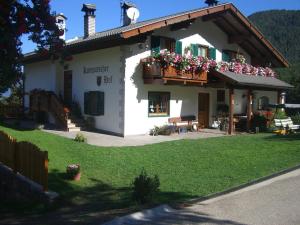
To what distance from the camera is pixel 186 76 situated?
18.4m

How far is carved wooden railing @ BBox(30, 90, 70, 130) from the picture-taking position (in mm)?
18906

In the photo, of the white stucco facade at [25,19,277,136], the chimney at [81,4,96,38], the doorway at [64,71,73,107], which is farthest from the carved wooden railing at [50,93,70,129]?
the chimney at [81,4,96,38]

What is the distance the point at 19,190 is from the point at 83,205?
1908mm

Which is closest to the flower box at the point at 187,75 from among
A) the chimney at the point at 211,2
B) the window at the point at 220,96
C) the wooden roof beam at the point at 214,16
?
the wooden roof beam at the point at 214,16

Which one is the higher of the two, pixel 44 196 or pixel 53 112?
pixel 53 112

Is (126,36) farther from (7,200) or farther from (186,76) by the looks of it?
(7,200)

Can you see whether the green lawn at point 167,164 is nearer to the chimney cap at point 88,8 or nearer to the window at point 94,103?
the window at point 94,103

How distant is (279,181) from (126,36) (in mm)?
9047

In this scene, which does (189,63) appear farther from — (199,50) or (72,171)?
(72,171)

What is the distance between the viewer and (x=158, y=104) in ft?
63.6

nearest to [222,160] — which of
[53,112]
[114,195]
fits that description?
[114,195]

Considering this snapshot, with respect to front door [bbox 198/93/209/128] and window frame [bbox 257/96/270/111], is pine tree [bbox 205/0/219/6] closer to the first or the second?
front door [bbox 198/93/209/128]

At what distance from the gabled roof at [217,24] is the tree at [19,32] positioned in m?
9.38

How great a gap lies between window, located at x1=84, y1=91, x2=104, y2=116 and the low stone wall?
29.4 ft
